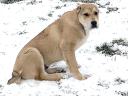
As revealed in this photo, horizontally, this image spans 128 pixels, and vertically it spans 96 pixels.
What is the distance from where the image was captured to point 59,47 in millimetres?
7895

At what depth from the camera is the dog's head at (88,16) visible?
7472 millimetres

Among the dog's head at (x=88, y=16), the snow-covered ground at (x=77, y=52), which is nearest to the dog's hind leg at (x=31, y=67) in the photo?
the snow-covered ground at (x=77, y=52)

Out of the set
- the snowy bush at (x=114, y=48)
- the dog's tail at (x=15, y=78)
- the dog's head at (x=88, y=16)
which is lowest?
the dog's tail at (x=15, y=78)

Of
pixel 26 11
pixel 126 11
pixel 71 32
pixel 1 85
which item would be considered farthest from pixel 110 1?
pixel 1 85

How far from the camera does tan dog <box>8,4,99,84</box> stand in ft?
24.9

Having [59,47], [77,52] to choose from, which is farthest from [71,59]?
[77,52]

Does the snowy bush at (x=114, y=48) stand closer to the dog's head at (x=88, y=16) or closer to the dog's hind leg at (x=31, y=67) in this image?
the dog's head at (x=88, y=16)

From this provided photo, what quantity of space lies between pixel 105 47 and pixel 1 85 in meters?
2.60

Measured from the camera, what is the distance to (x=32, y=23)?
1088cm

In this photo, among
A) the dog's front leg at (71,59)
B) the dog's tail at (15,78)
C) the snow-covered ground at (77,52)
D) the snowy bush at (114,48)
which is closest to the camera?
the snow-covered ground at (77,52)

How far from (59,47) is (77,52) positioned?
1.11 metres

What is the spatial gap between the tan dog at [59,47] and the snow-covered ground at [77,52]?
6.8 inches

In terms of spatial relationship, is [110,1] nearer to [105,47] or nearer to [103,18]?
[103,18]

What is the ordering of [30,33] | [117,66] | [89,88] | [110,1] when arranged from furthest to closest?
[110,1] < [30,33] < [117,66] < [89,88]
